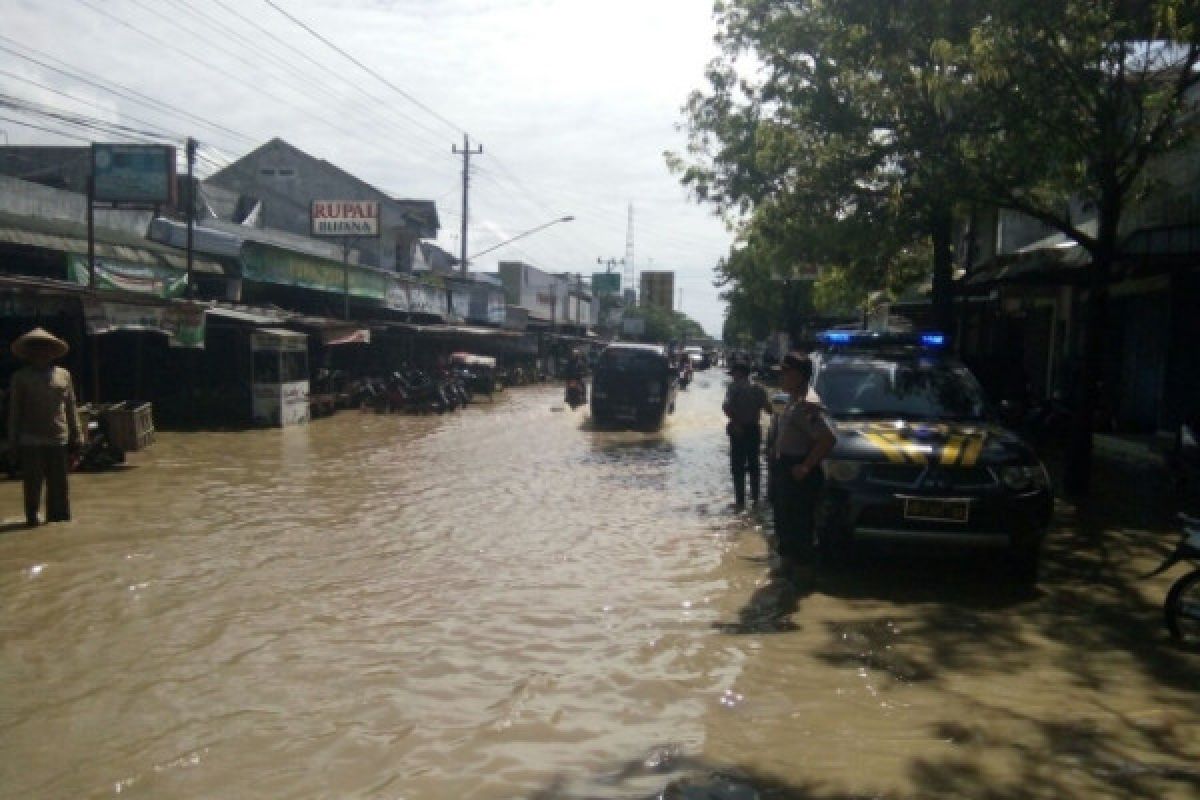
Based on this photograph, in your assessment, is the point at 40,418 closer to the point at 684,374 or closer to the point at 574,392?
the point at 574,392

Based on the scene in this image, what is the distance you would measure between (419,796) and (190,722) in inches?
56.6

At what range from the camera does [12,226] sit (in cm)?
1764

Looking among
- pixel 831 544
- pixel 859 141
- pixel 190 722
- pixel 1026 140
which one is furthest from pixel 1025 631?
pixel 859 141

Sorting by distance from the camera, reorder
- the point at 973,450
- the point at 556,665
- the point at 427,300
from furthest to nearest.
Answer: the point at 427,300
the point at 973,450
the point at 556,665

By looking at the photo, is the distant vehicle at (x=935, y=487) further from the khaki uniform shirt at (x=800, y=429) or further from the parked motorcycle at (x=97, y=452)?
the parked motorcycle at (x=97, y=452)

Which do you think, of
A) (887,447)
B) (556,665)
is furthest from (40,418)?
(887,447)

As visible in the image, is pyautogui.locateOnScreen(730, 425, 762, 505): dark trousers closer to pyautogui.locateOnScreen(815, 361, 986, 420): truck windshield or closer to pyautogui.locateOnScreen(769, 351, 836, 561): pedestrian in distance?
pyautogui.locateOnScreen(815, 361, 986, 420): truck windshield

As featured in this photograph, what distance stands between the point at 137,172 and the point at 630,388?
11333 millimetres

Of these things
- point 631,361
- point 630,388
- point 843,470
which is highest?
point 631,361

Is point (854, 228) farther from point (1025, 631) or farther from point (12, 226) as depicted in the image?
point (12, 226)

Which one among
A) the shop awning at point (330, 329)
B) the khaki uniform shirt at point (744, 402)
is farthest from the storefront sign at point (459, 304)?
the khaki uniform shirt at point (744, 402)

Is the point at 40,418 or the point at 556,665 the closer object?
the point at 556,665

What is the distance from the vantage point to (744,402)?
11477 millimetres

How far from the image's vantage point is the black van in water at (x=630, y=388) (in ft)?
73.4
